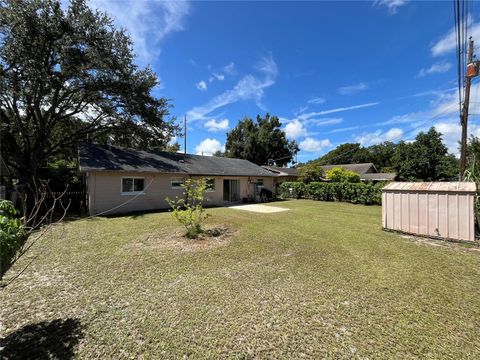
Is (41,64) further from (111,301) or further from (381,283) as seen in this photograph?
(381,283)

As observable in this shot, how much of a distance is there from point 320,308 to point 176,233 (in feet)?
19.3

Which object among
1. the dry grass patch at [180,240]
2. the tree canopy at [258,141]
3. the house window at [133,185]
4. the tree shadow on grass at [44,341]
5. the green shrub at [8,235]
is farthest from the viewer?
the tree canopy at [258,141]

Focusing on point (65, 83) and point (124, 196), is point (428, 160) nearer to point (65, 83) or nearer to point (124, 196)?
point (124, 196)

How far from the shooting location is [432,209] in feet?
25.3

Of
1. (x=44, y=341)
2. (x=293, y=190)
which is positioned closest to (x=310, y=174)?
(x=293, y=190)

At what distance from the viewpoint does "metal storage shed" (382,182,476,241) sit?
7.12 meters

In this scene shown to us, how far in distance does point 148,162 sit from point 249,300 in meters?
14.0

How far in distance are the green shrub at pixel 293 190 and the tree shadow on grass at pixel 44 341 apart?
2090cm

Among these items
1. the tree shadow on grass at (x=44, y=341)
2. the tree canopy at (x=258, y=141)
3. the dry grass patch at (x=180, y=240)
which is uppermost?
the tree canopy at (x=258, y=141)

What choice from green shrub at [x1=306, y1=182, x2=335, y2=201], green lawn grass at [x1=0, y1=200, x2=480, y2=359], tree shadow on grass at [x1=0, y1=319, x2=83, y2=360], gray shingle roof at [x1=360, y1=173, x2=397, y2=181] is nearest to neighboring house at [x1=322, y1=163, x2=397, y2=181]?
gray shingle roof at [x1=360, y1=173, x2=397, y2=181]

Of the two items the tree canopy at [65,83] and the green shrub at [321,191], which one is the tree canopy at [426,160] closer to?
the green shrub at [321,191]

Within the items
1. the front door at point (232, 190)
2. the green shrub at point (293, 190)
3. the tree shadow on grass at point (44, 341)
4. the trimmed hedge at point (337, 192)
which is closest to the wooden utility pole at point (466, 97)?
the trimmed hedge at point (337, 192)

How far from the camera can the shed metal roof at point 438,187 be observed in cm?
713

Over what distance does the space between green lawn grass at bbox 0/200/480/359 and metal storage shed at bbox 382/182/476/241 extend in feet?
3.18
